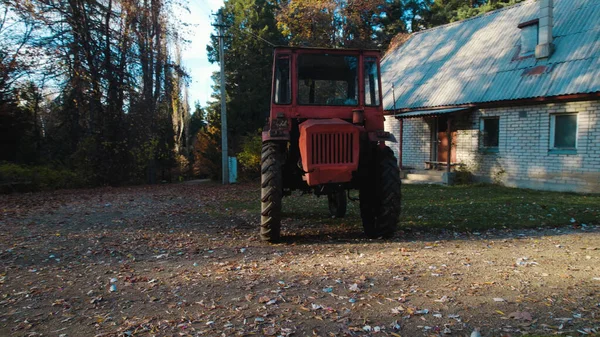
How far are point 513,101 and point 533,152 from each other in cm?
185

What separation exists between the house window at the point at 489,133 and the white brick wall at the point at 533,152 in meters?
0.21

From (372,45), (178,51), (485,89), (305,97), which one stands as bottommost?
(305,97)

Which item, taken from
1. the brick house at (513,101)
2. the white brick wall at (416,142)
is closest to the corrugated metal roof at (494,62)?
the brick house at (513,101)

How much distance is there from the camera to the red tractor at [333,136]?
5539mm

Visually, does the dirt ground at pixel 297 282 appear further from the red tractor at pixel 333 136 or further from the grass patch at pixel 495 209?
the red tractor at pixel 333 136

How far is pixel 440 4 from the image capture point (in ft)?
110

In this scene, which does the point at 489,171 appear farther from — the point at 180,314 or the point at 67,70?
the point at 67,70

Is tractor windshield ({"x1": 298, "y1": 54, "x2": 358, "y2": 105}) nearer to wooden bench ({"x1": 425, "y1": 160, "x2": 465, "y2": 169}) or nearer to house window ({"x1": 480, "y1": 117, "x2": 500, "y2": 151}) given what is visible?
house window ({"x1": 480, "y1": 117, "x2": 500, "y2": 151})

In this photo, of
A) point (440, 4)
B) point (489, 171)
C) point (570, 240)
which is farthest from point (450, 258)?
point (440, 4)

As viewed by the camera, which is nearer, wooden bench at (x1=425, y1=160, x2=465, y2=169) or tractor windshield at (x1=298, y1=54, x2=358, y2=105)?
tractor windshield at (x1=298, y1=54, x2=358, y2=105)

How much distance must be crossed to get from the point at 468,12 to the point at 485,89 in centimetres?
1874

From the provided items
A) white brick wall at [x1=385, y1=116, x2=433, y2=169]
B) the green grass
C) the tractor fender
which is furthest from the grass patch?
white brick wall at [x1=385, y1=116, x2=433, y2=169]

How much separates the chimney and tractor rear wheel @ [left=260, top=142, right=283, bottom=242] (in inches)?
481

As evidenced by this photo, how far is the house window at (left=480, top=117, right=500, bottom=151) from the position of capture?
1446 centimetres
